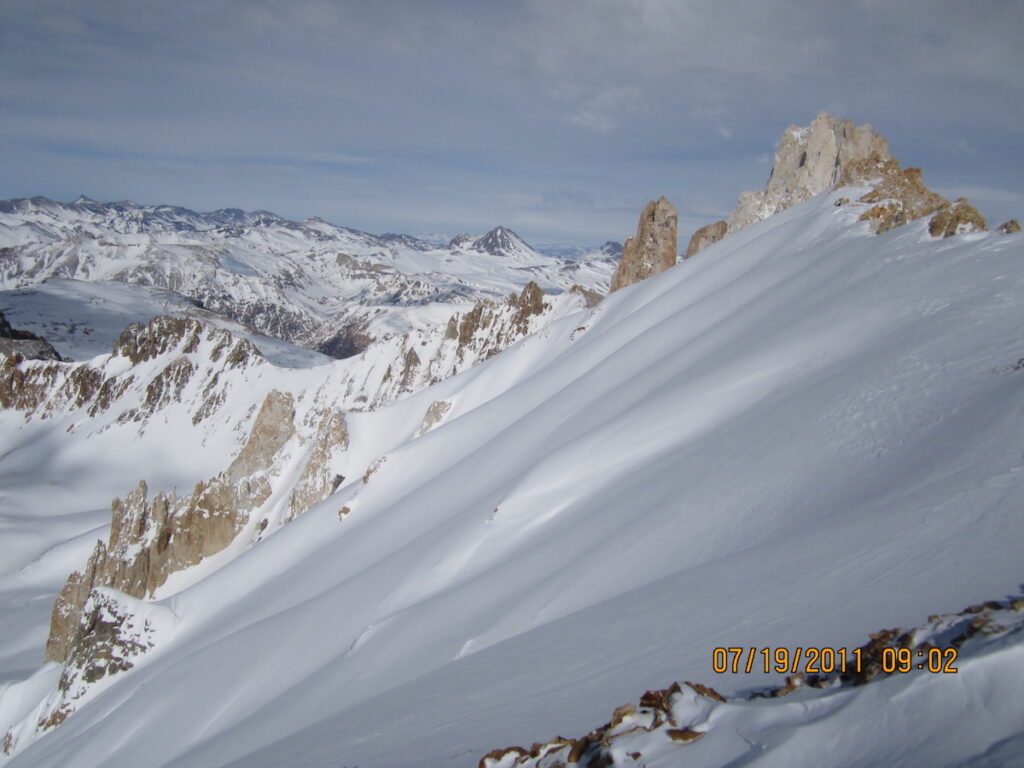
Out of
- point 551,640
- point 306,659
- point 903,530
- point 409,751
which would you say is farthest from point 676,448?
point 306,659

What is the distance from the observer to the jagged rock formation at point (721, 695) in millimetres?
3961

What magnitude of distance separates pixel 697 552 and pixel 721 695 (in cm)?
437

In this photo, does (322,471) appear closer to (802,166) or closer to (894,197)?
(894,197)

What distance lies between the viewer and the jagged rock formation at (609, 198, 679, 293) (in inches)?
2721

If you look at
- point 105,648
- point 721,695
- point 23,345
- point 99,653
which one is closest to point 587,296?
point 105,648

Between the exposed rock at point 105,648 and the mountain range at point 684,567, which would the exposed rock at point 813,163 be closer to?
the mountain range at point 684,567


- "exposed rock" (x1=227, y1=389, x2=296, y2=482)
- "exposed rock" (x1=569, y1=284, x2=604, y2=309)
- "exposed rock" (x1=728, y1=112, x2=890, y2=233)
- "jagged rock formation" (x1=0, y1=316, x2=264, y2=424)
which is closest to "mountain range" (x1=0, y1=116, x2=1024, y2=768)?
"exposed rock" (x1=227, y1=389, x2=296, y2=482)

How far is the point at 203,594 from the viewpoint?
3678 centimetres

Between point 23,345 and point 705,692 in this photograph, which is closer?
point 705,692

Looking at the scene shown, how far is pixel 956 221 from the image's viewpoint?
60.4ft

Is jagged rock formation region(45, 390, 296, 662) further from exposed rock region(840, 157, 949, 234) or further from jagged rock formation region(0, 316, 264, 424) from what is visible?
jagged rock formation region(0, 316, 264, 424)

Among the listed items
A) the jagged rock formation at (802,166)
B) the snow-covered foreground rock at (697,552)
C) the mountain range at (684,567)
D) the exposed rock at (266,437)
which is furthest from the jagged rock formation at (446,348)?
the snow-covered foreground rock at (697,552)

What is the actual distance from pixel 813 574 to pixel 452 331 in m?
93.8

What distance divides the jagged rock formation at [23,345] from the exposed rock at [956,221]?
184186 millimetres
